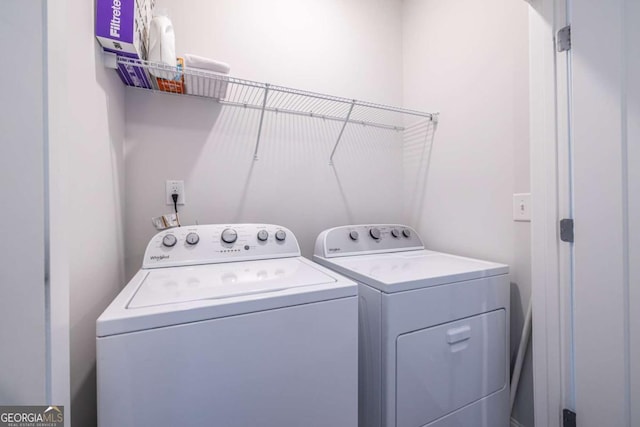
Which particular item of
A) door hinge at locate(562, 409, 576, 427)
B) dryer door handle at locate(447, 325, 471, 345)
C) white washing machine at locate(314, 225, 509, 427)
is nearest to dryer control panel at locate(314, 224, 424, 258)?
white washing machine at locate(314, 225, 509, 427)

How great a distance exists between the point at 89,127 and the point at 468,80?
192cm

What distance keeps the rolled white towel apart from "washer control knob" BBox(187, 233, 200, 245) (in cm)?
80

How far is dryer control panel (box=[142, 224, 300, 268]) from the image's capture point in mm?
1158

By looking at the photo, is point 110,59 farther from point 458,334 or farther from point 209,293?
point 458,334

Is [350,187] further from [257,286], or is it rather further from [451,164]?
[257,286]

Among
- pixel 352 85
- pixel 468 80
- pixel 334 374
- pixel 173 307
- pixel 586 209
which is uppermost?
pixel 352 85

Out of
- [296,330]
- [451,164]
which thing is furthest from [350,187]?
[296,330]

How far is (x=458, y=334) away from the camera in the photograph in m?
1.08

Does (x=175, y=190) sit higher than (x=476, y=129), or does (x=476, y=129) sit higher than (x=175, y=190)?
(x=476, y=129)

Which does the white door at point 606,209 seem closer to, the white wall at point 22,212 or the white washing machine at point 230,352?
the white washing machine at point 230,352

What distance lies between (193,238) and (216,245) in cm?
11

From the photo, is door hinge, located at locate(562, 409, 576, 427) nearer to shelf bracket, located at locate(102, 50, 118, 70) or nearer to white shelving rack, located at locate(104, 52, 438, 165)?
white shelving rack, located at locate(104, 52, 438, 165)

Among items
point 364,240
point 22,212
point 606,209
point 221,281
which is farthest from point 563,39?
point 22,212

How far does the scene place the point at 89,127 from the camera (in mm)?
892
